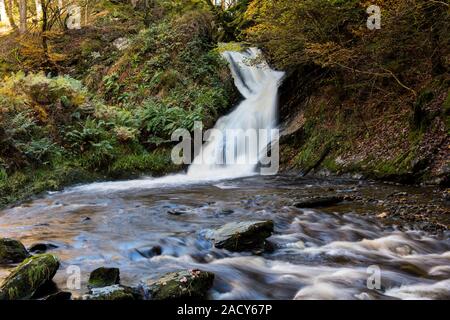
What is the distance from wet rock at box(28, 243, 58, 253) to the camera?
5.29 metres

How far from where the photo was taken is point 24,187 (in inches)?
393

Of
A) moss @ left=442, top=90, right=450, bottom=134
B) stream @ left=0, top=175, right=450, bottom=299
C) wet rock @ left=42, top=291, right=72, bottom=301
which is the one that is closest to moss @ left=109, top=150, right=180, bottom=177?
stream @ left=0, top=175, right=450, bottom=299

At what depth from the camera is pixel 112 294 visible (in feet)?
11.7

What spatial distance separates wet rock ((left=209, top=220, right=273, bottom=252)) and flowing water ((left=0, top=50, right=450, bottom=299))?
123mm

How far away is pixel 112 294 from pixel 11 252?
76.9 inches

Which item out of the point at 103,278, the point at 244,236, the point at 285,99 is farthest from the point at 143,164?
the point at 103,278

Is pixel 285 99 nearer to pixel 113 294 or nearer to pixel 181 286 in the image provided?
pixel 181 286

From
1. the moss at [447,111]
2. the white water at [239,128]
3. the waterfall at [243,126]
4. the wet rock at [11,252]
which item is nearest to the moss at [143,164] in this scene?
the white water at [239,128]

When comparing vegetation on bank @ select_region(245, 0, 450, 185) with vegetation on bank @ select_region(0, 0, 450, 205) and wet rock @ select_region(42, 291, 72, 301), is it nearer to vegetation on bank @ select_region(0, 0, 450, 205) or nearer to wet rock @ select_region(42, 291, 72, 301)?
vegetation on bank @ select_region(0, 0, 450, 205)

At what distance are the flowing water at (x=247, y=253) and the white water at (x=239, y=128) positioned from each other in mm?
1486

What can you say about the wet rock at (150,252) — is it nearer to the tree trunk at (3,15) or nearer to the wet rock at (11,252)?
the wet rock at (11,252)

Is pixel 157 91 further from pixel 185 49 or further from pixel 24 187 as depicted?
pixel 24 187
